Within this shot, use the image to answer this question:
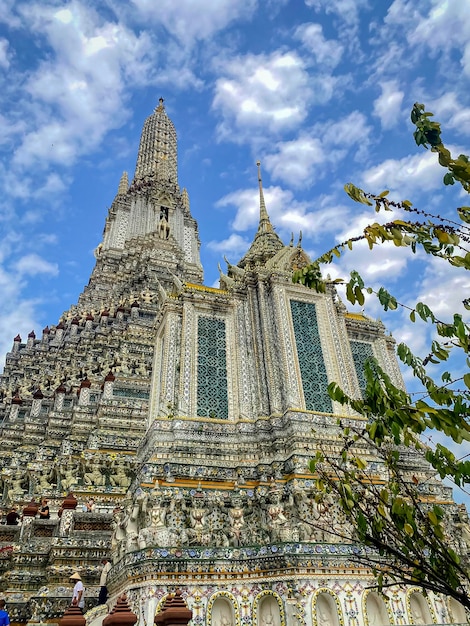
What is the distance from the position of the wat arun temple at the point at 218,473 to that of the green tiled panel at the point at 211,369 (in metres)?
0.04

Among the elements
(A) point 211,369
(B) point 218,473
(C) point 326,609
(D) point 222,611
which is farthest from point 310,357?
(D) point 222,611

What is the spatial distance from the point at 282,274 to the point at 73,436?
1407 cm

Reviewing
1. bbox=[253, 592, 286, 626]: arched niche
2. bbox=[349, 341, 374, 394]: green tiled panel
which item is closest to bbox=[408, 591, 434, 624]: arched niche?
bbox=[253, 592, 286, 626]: arched niche

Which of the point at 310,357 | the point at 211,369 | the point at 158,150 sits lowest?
the point at 211,369

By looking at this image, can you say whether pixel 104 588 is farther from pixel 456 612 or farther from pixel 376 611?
pixel 456 612

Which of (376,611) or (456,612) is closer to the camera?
(376,611)

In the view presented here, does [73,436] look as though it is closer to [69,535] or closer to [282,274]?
[69,535]

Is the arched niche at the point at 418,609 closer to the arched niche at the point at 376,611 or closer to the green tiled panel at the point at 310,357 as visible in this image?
the arched niche at the point at 376,611

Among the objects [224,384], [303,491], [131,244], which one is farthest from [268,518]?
[131,244]

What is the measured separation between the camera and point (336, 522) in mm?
10883

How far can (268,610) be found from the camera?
923 cm

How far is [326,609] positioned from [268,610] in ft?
3.59

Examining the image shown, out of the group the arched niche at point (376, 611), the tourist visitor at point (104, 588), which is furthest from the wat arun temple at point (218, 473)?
the tourist visitor at point (104, 588)

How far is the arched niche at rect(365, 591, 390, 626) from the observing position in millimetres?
9344
